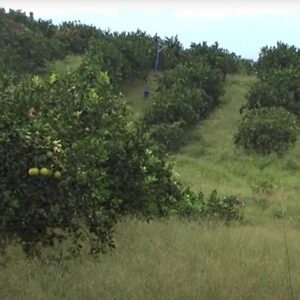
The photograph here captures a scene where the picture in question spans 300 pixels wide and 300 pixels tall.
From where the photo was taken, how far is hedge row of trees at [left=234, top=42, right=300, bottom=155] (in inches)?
610

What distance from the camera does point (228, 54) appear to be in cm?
2195

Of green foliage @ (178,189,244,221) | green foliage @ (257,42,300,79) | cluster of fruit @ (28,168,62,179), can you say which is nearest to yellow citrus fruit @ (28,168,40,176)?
cluster of fruit @ (28,168,62,179)

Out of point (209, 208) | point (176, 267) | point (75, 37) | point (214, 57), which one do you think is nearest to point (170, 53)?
point (214, 57)

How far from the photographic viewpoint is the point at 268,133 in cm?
1555

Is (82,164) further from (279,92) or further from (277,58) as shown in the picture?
(277,58)

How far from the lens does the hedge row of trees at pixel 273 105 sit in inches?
610

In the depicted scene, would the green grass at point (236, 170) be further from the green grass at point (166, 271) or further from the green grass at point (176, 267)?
the green grass at point (166, 271)

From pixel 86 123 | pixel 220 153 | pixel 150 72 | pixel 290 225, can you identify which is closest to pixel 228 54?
pixel 150 72

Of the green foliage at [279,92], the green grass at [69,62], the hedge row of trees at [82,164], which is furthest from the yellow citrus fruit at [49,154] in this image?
the green grass at [69,62]

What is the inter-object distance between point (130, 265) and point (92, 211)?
6.74 feet

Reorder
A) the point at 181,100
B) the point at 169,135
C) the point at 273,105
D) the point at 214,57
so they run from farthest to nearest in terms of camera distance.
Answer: the point at 214,57 → the point at 181,100 → the point at 273,105 → the point at 169,135

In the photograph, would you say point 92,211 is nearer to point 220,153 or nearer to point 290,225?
point 290,225

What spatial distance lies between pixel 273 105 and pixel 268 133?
211cm

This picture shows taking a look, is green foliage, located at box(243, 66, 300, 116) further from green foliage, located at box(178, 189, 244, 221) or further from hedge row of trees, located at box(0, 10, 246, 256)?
green foliage, located at box(178, 189, 244, 221)
